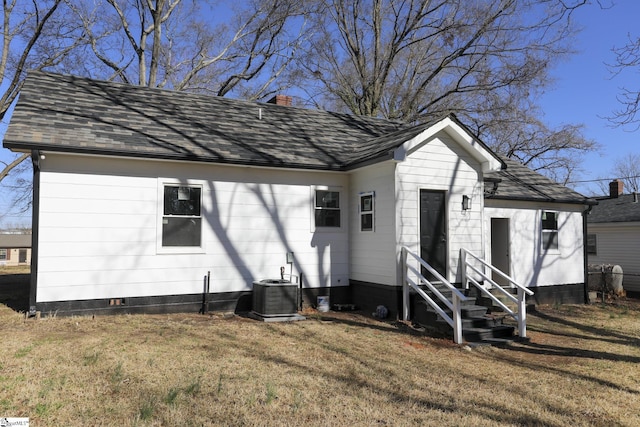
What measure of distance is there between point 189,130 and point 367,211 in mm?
4564

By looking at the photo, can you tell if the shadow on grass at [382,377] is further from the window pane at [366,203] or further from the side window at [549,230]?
the side window at [549,230]

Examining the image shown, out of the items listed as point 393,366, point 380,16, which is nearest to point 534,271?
point 393,366

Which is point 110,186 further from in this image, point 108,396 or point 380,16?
point 380,16

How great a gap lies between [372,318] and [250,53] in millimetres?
19382

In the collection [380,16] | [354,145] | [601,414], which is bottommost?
[601,414]

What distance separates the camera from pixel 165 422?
4.29 meters

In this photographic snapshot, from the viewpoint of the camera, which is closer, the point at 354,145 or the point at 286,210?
the point at 286,210

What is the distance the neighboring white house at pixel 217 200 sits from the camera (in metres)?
8.91

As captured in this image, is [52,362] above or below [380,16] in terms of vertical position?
below

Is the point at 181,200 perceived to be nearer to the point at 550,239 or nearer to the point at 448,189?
the point at 448,189

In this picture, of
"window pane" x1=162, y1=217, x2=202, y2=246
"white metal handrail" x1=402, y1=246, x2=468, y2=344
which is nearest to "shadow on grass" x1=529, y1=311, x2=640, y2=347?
"white metal handrail" x1=402, y1=246, x2=468, y2=344

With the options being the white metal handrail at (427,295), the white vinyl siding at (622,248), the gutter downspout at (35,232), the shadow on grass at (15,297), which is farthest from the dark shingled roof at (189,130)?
the white vinyl siding at (622,248)

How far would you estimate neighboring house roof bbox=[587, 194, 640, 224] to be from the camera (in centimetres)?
1995

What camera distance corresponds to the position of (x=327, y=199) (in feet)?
37.6
